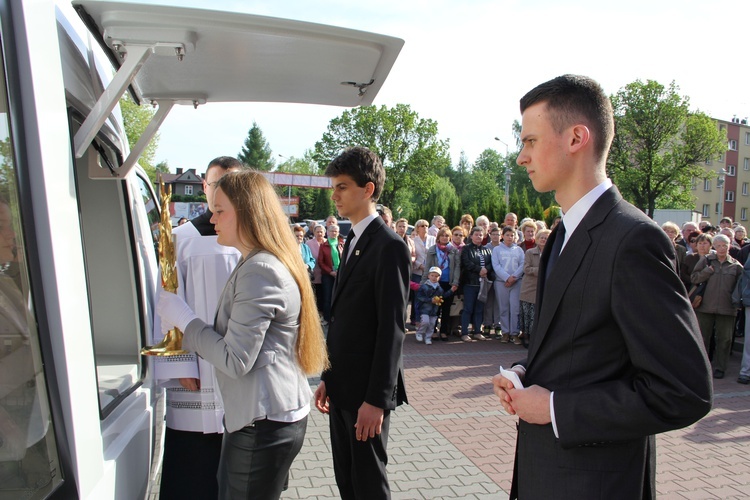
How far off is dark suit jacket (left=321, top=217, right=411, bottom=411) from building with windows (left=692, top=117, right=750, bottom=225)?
74087 millimetres

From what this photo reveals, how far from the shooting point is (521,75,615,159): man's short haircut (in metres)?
1.70

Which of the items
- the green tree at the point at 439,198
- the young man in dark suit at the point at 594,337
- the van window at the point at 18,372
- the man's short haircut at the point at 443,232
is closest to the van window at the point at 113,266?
the van window at the point at 18,372

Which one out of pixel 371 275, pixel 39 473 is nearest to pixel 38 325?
pixel 39 473

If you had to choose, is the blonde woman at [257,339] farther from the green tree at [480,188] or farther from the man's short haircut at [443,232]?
the green tree at [480,188]

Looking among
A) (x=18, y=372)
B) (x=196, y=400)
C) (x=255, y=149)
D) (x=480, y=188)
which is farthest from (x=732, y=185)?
(x=18, y=372)

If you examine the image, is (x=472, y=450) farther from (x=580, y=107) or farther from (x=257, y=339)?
(x=580, y=107)

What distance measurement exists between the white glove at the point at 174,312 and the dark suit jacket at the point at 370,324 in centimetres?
89

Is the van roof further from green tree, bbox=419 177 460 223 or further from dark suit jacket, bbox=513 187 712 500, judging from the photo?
green tree, bbox=419 177 460 223

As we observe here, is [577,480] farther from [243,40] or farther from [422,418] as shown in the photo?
[422,418]

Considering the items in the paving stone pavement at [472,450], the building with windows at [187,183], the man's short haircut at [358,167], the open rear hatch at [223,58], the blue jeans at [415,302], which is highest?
the building with windows at [187,183]

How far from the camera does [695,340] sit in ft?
4.83

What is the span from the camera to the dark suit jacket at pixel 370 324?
9.37 feet

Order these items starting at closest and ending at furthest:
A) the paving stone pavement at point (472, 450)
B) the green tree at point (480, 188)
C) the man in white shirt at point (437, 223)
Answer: the paving stone pavement at point (472, 450) < the man in white shirt at point (437, 223) < the green tree at point (480, 188)

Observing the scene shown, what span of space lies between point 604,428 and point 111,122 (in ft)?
7.19
